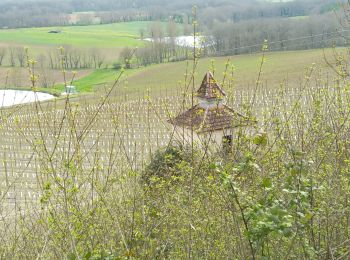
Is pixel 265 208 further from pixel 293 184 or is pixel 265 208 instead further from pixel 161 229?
pixel 161 229

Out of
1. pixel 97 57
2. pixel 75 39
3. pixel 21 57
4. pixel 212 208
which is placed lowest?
pixel 97 57

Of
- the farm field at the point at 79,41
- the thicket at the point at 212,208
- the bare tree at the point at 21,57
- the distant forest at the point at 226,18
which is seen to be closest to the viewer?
the thicket at the point at 212,208

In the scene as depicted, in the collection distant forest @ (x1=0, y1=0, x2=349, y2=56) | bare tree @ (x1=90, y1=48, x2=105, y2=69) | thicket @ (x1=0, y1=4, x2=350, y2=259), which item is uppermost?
distant forest @ (x1=0, y1=0, x2=349, y2=56)

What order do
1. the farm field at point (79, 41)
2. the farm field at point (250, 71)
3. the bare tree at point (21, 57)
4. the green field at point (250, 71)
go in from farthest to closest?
the farm field at point (79, 41)
the green field at point (250, 71)
the farm field at point (250, 71)
the bare tree at point (21, 57)

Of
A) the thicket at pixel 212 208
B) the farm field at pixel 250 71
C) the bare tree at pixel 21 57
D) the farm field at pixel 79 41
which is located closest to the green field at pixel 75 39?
the farm field at pixel 79 41

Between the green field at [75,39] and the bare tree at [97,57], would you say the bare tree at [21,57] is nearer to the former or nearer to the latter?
the bare tree at [97,57]

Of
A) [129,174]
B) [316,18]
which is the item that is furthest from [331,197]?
[316,18]

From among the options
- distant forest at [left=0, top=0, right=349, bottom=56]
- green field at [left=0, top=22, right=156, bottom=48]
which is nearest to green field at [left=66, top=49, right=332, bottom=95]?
distant forest at [left=0, top=0, right=349, bottom=56]

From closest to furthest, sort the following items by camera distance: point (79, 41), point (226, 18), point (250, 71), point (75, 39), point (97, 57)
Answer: point (250, 71), point (226, 18), point (97, 57), point (79, 41), point (75, 39)

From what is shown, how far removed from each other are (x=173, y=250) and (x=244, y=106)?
4.87 ft

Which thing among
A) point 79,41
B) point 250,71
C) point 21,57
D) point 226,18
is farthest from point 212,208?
point 79,41

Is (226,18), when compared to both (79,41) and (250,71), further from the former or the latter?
(79,41)

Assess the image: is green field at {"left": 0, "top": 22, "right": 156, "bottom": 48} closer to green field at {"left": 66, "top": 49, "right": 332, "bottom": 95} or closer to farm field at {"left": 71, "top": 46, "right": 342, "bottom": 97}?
farm field at {"left": 71, "top": 46, "right": 342, "bottom": 97}

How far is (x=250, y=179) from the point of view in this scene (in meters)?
4.40
